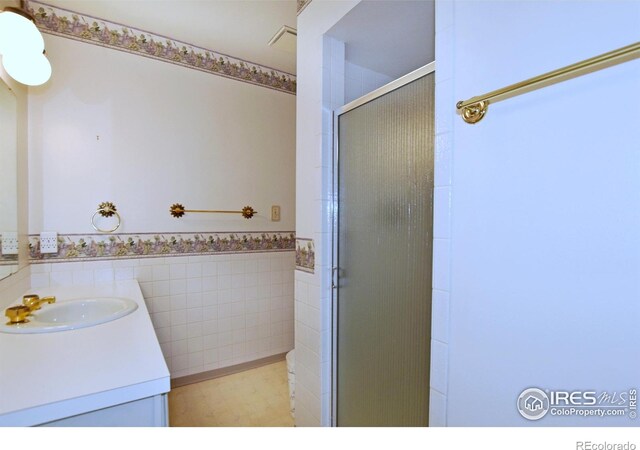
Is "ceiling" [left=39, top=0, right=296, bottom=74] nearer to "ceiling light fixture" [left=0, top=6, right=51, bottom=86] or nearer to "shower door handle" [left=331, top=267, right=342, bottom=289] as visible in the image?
"ceiling light fixture" [left=0, top=6, right=51, bottom=86]

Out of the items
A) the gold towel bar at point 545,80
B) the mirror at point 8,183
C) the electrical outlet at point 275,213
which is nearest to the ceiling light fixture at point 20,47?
the mirror at point 8,183

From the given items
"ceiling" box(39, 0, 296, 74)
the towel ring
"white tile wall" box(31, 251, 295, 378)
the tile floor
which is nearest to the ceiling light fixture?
"ceiling" box(39, 0, 296, 74)

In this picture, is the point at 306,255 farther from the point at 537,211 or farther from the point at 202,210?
the point at 202,210

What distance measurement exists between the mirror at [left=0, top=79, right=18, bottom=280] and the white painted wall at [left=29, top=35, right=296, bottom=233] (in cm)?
30

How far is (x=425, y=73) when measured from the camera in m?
1.00

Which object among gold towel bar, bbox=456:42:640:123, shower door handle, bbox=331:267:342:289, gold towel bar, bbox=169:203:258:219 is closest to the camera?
gold towel bar, bbox=456:42:640:123

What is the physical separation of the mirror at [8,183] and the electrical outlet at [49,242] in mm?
280

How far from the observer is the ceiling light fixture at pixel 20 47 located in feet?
3.95

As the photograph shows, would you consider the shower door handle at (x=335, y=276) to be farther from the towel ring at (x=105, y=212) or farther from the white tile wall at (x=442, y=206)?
the towel ring at (x=105, y=212)

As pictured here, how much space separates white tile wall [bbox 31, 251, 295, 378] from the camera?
76.1 inches

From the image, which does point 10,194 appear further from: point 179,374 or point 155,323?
point 179,374
